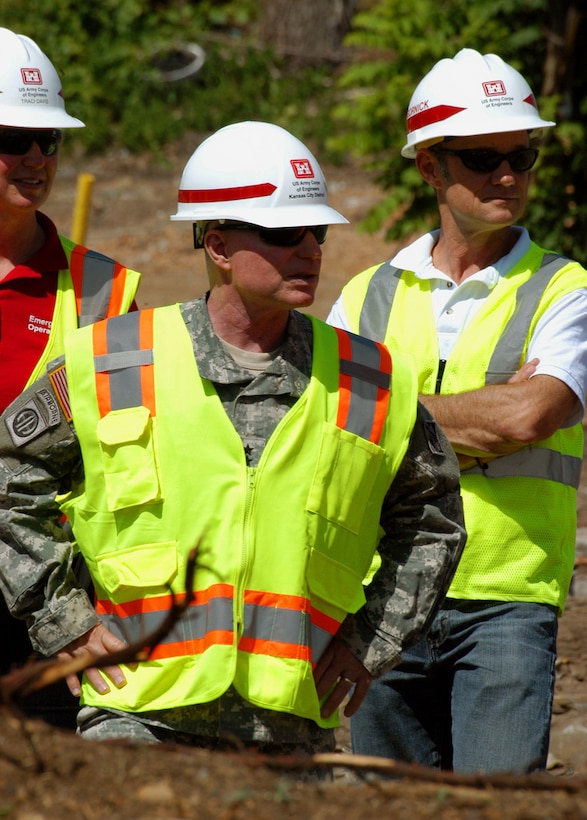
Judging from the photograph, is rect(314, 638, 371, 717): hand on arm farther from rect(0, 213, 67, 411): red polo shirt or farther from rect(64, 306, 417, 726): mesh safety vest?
rect(0, 213, 67, 411): red polo shirt

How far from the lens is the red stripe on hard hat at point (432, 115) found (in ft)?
14.6

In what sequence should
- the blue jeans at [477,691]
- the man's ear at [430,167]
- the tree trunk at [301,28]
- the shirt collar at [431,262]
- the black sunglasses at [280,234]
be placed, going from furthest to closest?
the tree trunk at [301,28], the man's ear at [430,167], the shirt collar at [431,262], the blue jeans at [477,691], the black sunglasses at [280,234]

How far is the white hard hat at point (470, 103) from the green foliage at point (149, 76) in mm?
14057

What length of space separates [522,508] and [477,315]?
2.21ft

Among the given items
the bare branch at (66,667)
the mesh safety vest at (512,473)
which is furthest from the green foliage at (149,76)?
the bare branch at (66,667)

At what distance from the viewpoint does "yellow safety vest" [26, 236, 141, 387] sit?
4.35 meters

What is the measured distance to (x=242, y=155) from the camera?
3639 mm

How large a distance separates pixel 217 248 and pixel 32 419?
2.41 ft

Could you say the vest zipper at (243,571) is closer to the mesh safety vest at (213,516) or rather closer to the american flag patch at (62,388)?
the mesh safety vest at (213,516)

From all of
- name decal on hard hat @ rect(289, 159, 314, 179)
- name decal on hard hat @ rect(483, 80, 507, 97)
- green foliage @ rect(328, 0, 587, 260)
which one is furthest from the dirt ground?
green foliage @ rect(328, 0, 587, 260)

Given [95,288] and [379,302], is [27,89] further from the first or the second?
[379,302]

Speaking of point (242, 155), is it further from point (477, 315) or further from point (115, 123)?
point (115, 123)

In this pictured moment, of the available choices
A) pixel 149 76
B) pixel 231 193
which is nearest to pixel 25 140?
pixel 231 193

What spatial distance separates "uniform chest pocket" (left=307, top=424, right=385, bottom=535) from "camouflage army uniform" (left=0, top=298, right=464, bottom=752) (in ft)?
0.46
